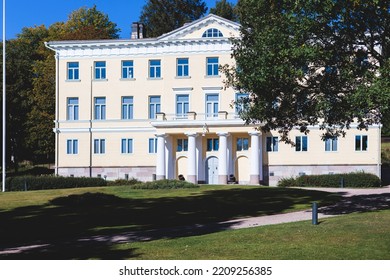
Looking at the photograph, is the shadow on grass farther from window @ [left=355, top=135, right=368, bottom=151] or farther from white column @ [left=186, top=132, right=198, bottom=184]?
window @ [left=355, top=135, right=368, bottom=151]

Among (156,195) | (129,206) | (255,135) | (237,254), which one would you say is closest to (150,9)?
(255,135)

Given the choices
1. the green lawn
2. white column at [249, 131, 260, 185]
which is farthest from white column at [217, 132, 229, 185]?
the green lawn

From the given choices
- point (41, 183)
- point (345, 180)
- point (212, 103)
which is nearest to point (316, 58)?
point (345, 180)

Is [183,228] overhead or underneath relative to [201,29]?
underneath

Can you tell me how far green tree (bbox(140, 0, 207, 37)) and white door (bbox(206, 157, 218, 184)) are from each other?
31.2 metres

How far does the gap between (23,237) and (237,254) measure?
8.96 meters

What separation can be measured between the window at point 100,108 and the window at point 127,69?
3.08 m

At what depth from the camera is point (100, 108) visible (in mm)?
56625

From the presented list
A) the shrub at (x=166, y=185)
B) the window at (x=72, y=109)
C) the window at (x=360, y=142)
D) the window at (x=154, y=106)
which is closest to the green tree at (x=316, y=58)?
the shrub at (x=166, y=185)

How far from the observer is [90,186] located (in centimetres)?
4806

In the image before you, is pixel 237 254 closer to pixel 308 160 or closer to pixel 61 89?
A: pixel 308 160

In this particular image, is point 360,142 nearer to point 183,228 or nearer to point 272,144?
point 272,144

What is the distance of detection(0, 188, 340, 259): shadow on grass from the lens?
18283 mm

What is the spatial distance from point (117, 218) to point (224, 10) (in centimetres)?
5773
